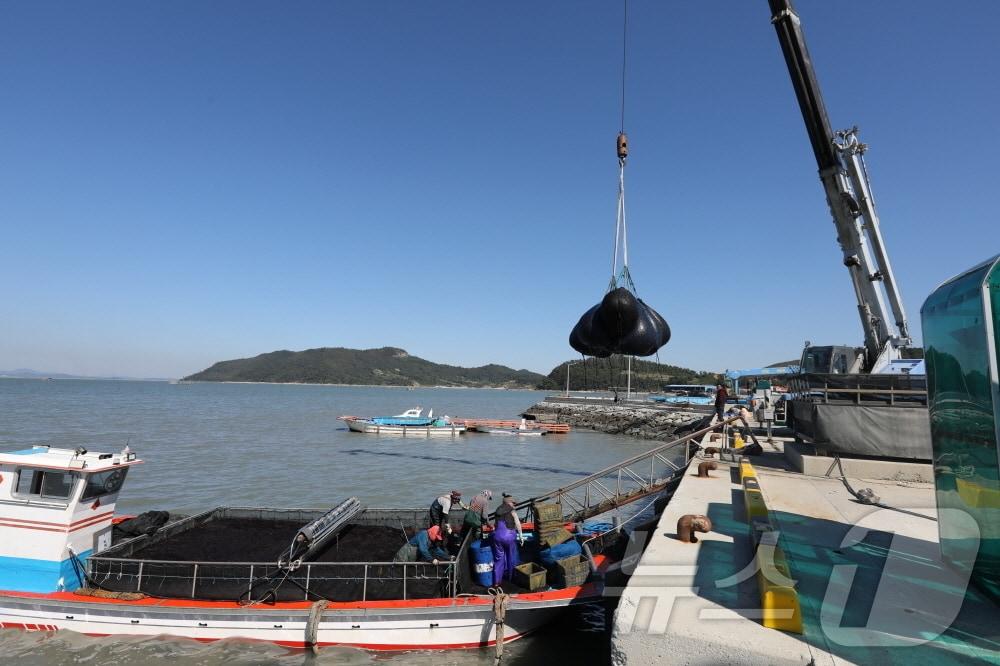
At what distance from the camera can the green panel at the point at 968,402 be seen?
177 inches

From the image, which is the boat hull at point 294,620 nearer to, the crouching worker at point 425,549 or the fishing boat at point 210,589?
the fishing boat at point 210,589

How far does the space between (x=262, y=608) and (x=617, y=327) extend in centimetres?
948

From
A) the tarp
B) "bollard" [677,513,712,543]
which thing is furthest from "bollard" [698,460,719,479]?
"bollard" [677,513,712,543]

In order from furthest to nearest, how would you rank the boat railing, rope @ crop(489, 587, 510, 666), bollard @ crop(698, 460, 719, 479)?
bollard @ crop(698, 460, 719, 479) < the boat railing < rope @ crop(489, 587, 510, 666)

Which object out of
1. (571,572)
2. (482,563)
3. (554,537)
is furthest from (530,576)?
(554,537)

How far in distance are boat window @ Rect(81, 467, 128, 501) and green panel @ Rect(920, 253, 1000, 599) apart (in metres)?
12.1

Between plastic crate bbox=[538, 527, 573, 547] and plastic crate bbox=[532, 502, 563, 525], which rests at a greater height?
plastic crate bbox=[532, 502, 563, 525]

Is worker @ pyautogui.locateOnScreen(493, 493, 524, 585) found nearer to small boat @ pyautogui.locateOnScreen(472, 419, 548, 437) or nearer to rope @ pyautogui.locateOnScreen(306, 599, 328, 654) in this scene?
rope @ pyautogui.locateOnScreen(306, 599, 328, 654)

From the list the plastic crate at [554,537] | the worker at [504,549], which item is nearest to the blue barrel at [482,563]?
the worker at [504,549]

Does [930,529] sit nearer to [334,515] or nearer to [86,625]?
[334,515]

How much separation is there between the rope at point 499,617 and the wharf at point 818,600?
2.62m

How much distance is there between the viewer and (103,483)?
29.8 ft

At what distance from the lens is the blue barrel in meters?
8.87

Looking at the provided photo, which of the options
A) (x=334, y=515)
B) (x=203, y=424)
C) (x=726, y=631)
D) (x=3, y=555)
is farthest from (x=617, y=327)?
(x=203, y=424)
